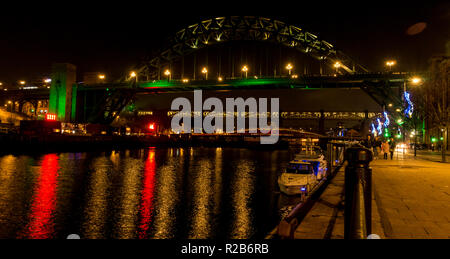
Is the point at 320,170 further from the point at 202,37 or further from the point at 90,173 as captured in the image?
the point at 202,37

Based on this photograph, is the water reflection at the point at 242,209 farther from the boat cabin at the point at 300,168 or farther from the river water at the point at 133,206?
the boat cabin at the point at 300,168

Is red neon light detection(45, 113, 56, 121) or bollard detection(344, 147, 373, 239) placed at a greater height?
red neon light detection(45, 113, 56, 121)

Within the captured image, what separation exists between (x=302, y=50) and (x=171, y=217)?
59.6m

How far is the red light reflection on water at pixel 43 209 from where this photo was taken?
39.6ft

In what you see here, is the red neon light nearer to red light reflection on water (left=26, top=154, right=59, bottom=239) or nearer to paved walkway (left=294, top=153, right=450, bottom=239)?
red light reflection on water (left=26, top=154, right=59, bottom=239)

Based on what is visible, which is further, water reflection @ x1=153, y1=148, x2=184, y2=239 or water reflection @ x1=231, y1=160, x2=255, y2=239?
water reflection @ x1=231, y1=160, x2=255, y2=239

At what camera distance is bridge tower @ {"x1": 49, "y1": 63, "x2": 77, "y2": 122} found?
2842 inches

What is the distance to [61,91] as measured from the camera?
237 feet

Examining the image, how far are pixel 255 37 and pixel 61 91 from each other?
135ft

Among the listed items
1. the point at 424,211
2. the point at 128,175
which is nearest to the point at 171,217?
the point at 424,211

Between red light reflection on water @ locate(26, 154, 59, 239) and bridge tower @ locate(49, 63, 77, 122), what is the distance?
52928 millimetres

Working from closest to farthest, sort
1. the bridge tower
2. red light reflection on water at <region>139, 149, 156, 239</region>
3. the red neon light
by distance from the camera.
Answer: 1. red light reflection on water at <region>139, 149, 156, 239</region>
2. the red neon light
3. the bridge tower

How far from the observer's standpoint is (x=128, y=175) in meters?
27.5

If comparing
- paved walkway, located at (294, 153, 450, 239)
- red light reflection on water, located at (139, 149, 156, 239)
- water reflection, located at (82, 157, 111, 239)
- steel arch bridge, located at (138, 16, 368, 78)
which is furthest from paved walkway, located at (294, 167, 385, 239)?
steel arch bridge, located at (138, 16, 368, 78)
